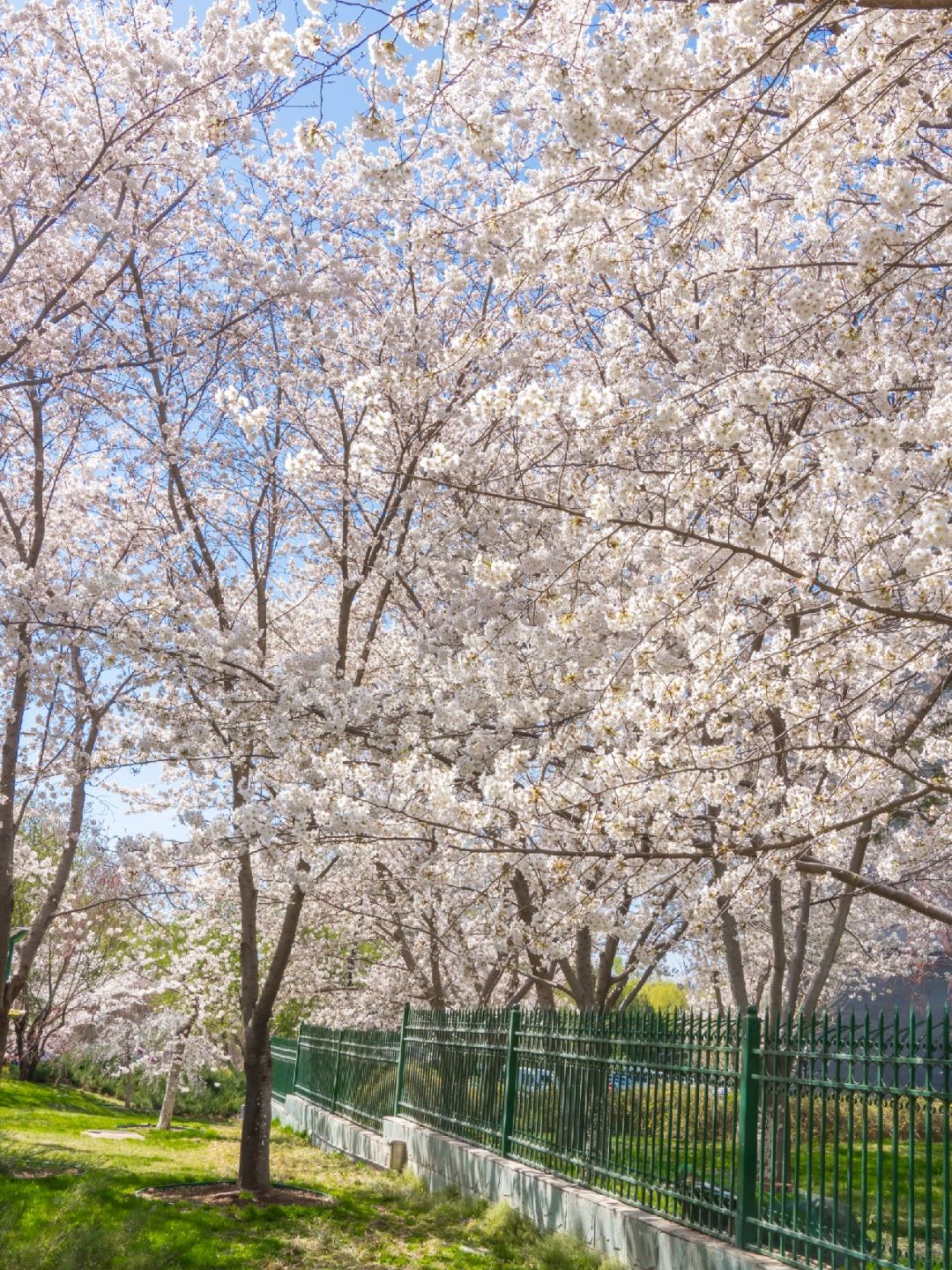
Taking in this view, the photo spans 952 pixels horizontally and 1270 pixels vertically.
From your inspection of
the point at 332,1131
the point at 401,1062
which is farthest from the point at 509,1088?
the point at 332,1131

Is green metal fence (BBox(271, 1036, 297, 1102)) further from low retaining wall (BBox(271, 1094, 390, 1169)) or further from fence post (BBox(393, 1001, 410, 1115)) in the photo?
fence post (BBox(393, 1001, 410, 1115))

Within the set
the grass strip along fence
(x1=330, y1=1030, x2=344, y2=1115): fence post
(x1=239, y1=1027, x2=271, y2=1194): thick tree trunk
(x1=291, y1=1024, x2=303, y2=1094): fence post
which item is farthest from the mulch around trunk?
(x1=291, y1=1024, x2=303, y2=1094): fence post

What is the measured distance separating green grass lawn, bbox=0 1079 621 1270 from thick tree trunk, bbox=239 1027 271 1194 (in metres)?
0.80

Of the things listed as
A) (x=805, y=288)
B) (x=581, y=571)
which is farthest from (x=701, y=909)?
(x=805, y=288)

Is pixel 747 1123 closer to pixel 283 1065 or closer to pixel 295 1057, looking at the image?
pixel 295 1057

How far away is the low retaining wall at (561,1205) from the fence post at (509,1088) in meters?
0.16

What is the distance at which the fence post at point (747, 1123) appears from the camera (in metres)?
6.21

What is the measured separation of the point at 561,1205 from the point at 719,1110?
181 centimetres

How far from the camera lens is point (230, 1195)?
10.5 meters

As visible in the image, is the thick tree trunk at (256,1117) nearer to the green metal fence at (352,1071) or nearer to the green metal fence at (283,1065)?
the green metal fence at (352,1071)

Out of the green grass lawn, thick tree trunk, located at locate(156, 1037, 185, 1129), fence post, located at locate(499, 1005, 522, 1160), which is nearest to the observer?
the green grass lawn

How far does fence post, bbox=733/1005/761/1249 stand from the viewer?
245 inches

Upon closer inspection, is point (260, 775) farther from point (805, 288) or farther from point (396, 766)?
point (805, 288)

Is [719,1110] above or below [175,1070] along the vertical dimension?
above
